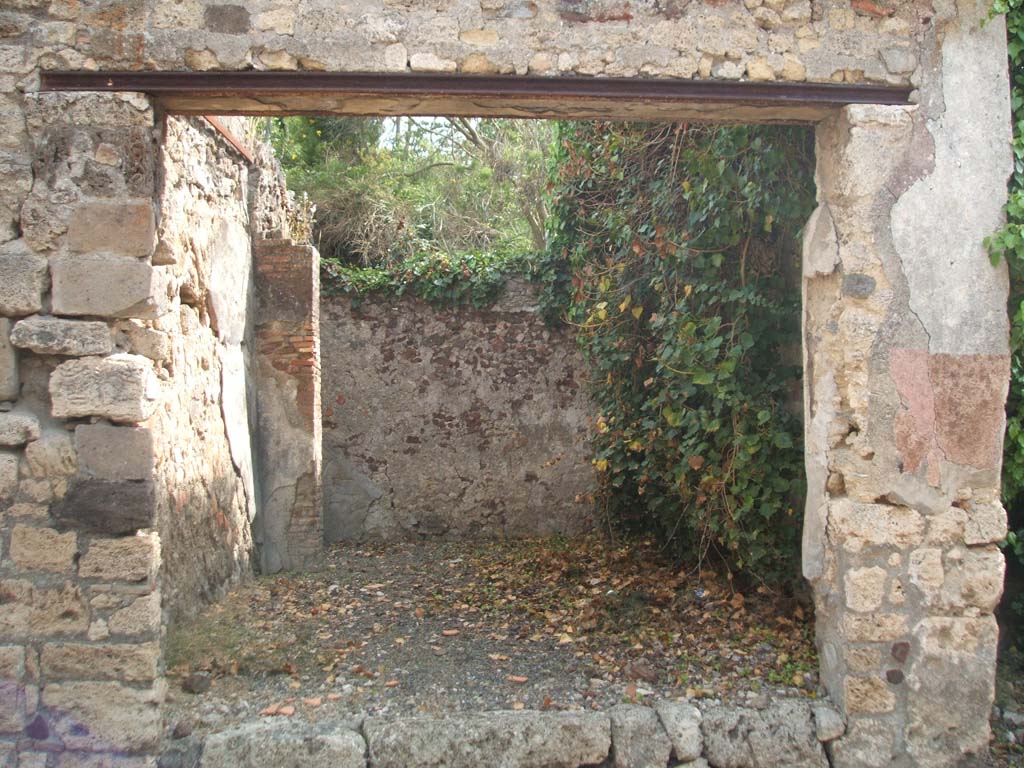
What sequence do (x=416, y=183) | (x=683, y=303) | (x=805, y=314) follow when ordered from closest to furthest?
(x=805, y=314)
(x=683, y=303)
(x=416, y=183)

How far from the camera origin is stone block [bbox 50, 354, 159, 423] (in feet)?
10.4

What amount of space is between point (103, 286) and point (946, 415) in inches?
137

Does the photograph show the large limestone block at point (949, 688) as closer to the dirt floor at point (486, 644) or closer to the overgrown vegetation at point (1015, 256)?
the dirt floor at point (486, 644)

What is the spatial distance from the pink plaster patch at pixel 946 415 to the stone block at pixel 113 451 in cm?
309

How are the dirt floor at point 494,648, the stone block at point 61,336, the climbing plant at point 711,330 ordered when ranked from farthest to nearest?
the climbing plant at point 711,330 → the dirt floor at point 494,648 → the stone block at point 61,336

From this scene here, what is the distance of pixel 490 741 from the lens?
349 centimetres

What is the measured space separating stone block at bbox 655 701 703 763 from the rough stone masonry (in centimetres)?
58

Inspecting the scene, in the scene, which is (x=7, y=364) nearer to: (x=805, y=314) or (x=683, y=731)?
(x=683, y=731)

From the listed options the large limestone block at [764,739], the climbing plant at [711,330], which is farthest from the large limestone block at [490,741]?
the climbing plant at [711,330]

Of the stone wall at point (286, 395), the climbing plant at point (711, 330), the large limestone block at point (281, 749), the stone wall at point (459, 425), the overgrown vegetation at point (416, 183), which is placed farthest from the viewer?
the overgrown vegetation at point (416, 183)

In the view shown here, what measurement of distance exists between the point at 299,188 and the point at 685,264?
7.82 m

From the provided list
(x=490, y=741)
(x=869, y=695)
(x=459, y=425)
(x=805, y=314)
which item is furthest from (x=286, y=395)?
(x=869, y=695)

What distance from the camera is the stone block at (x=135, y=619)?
3240 millimetres

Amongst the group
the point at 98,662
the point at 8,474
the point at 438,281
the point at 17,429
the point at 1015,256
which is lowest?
the point at 98,662
